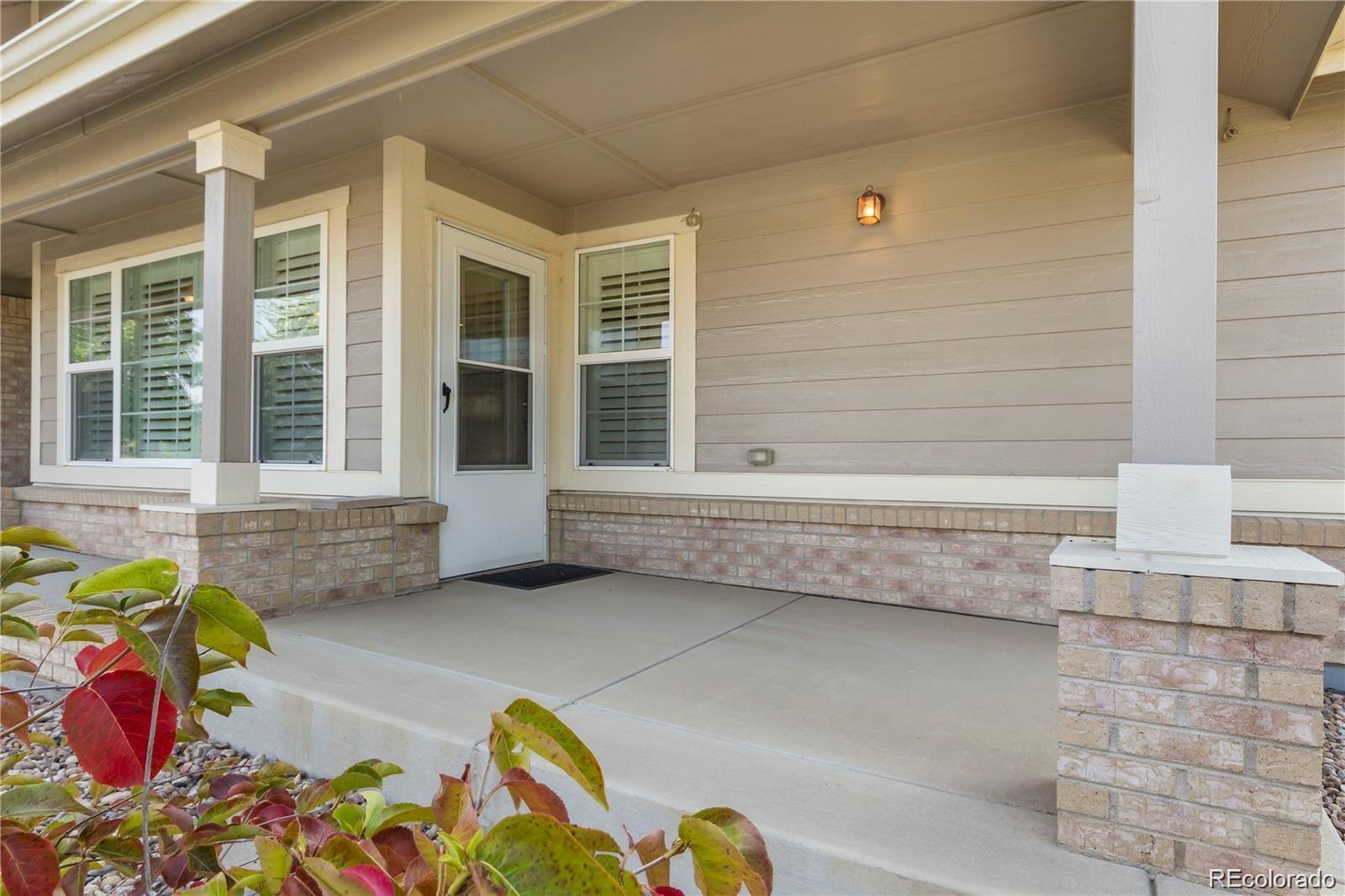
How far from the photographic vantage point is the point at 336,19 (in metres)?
→ 2.93

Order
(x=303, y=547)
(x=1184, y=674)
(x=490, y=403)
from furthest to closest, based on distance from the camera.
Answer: (x=490, y=403) < (x=303, y=547) < (x=1184, y=674)

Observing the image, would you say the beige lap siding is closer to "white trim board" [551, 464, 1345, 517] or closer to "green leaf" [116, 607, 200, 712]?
"white trim board" [551, 464, 1345, 517]

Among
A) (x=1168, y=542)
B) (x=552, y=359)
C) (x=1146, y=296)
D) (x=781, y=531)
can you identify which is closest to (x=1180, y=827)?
(x=1168, y=542)

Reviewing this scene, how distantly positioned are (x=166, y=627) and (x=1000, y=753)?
1.95 m

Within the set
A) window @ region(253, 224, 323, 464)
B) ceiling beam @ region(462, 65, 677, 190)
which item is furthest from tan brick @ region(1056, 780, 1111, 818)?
window @ region(253, 224, 323, 464)

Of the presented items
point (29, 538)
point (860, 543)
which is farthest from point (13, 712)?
point (860, 543)

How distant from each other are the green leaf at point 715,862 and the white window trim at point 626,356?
3.91 metres

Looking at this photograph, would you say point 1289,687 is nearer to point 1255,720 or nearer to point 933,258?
point 1255,720

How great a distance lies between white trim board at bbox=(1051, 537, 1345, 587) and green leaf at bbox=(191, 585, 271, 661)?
1.42 m

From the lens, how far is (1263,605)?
4.23ft

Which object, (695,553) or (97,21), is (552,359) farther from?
(97,21)

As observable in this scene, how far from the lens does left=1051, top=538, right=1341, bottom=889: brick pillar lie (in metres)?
1.27

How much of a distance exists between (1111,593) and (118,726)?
156 cm

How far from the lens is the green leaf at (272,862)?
0.56 meters
